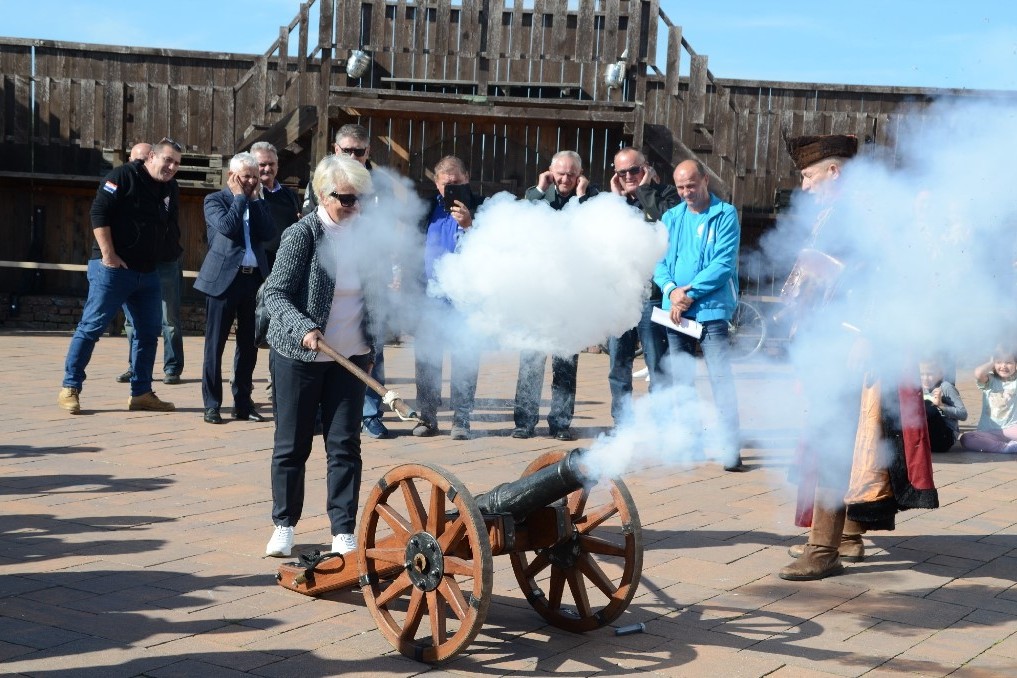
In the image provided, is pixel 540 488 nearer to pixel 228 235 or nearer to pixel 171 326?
pixel 228 235

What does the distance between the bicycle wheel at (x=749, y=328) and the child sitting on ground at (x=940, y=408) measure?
207 inches

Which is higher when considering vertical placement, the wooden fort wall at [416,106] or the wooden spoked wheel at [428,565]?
the wooden fort wall at [416,106]

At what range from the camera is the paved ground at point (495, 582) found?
4.05 metres

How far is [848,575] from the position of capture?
5.28 metres

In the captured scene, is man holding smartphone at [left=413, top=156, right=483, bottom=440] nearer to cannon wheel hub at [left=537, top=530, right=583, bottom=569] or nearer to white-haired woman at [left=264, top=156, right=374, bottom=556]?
white-haired woman at [left=264, top=156, right=374, bottom=556]

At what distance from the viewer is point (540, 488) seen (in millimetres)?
4188

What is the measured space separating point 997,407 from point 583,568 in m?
5.71

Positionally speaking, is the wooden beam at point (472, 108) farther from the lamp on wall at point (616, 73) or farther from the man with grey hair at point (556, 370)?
the man with grey hair at point (556, 370)

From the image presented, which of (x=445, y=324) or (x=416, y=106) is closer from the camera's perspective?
(x=445, y=324)

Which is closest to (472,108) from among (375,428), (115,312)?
(115,312)

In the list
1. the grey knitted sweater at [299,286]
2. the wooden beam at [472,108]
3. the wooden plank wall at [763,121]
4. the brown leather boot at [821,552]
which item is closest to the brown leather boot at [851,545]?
the brown leather boot at [821,552]

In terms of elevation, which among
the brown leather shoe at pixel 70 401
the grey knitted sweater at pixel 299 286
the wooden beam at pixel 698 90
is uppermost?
the wooden beam at pixel 698 90

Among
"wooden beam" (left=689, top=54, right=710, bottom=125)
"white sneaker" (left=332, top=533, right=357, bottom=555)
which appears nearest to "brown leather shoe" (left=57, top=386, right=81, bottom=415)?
"white sneaker" (left=332, top=533, right=357, bottom=555)

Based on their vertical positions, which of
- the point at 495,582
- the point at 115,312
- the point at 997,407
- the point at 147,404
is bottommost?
the point at 495,582
